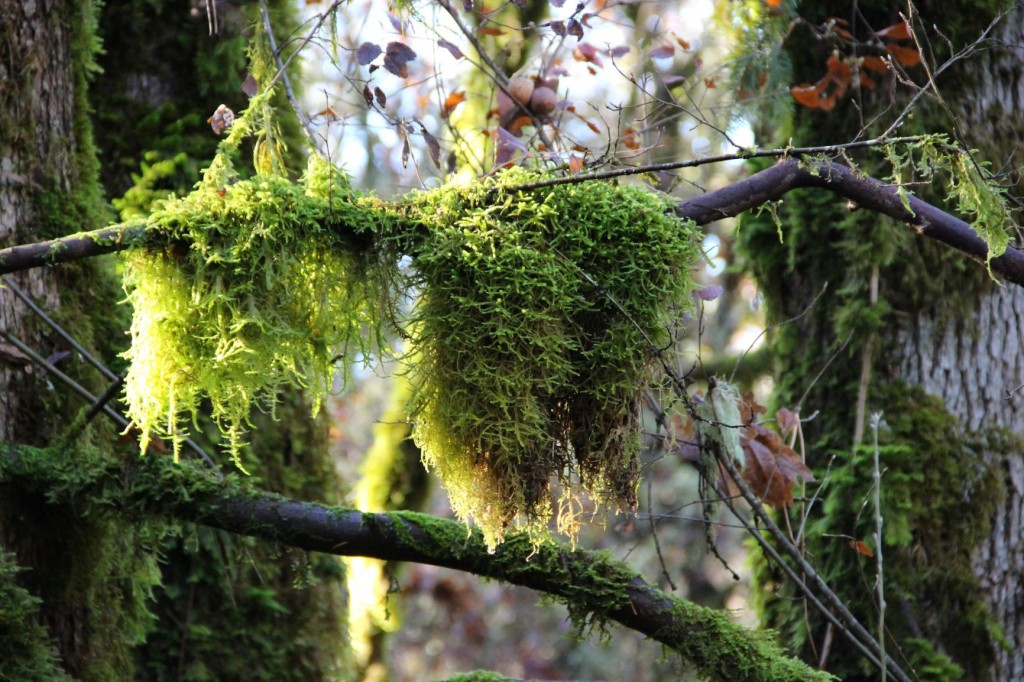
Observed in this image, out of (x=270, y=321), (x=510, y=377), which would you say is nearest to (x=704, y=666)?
(x=510, y=377)

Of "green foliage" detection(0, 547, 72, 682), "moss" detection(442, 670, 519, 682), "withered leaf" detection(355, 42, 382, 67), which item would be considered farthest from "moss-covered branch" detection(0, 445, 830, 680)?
"withered leaf" detection(355, 42, 382, 67)

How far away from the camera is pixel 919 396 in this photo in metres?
3.55

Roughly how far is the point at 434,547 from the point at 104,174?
249cm

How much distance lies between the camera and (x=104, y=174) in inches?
155

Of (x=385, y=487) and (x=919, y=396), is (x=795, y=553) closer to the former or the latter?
(x=919, y=396)

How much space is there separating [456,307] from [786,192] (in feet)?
3.16

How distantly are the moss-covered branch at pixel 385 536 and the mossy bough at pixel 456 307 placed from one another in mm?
448

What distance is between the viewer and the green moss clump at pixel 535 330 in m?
2.02

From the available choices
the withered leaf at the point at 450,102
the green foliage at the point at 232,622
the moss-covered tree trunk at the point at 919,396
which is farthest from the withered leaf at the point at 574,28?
the green foliage at the point at 232,622

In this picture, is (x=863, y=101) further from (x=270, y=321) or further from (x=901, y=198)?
(x=270, y=321)

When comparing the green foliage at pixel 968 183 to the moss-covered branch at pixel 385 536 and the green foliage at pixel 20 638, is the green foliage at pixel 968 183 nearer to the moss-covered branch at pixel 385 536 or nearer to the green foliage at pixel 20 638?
the moss-covered branch at pixel 385 536

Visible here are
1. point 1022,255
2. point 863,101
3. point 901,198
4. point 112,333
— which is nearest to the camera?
point 901,198

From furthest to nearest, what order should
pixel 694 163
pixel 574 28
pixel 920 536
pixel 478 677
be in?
1. pixel 574 28
2. pixel 920 536
3. pixel 478 677
4. pixel 694 163

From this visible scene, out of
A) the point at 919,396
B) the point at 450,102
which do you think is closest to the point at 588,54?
the point at 450,102
